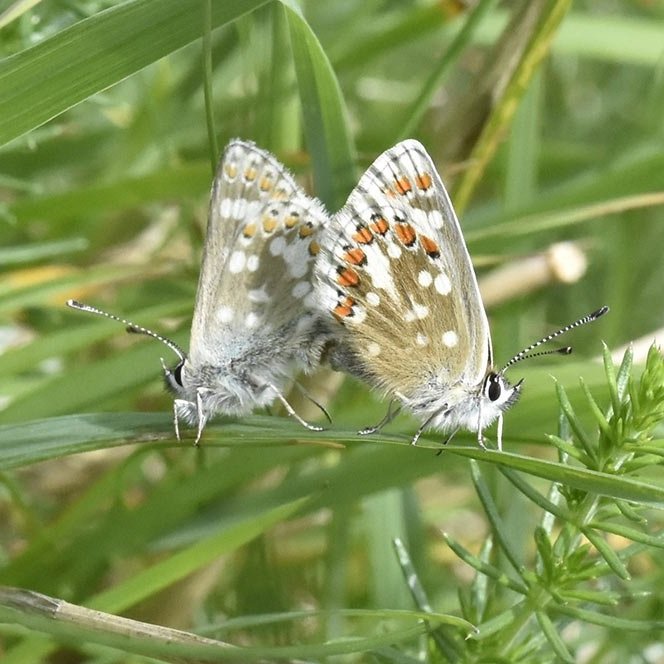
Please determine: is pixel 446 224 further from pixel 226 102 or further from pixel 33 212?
pixel 226 102

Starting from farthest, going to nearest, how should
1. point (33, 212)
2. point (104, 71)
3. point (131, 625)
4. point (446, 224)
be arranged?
1. point (33, 212)
2. point (446, 224)
3. point (104, 71)
4. point (131, 625)

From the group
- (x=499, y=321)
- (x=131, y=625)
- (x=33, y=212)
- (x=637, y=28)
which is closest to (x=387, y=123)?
(x=637, y=28)

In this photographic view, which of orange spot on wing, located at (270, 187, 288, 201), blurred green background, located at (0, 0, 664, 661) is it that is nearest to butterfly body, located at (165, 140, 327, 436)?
orange spot on wing, located at (270, 187, 288, 201)

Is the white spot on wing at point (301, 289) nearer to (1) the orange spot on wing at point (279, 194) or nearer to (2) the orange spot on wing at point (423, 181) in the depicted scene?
(1) the orange spot on wing at point (279, 194)

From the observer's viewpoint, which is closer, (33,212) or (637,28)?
(33,212)

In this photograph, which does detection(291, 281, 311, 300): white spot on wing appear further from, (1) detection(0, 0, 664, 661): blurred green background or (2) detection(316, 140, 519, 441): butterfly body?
(1) detection(0, 0, 664, 661): blurred green background

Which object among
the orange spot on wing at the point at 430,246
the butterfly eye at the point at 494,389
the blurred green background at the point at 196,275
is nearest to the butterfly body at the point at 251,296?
the blurred green background at the point at 196,275
